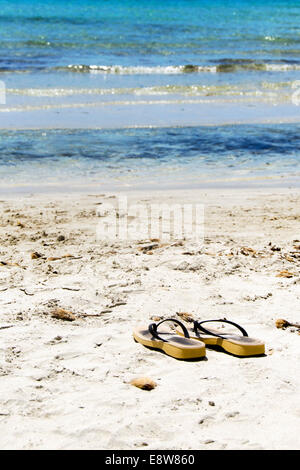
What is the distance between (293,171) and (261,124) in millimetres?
3302

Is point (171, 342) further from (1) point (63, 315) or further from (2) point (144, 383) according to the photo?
(1) point (63, 315)

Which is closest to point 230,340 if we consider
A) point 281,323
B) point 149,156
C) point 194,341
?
point 194,341

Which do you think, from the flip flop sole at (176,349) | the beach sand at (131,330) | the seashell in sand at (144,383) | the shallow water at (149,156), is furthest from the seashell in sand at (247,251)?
the shallow water at (149,156)

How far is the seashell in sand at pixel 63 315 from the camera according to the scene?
13.3 ft

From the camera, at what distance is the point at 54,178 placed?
809 cm

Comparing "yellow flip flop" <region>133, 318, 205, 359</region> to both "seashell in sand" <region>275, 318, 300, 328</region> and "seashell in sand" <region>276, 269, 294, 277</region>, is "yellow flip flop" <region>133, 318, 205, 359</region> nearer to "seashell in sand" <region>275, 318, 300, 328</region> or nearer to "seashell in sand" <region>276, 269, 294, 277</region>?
"seashell in sand" <region>275, 318, 300, 328</region>

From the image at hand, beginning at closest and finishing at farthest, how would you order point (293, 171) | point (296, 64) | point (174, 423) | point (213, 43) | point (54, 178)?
point (174, 423) → point (54, 178) → point (293, 171) → point (296, 64) → point (213, 43)

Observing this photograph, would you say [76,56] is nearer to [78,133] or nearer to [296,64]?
[296,64]

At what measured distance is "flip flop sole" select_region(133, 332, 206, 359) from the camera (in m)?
3.59

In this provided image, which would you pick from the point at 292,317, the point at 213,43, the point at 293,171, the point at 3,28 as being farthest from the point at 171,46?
the point at 292,317

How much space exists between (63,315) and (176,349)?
0.86 meters

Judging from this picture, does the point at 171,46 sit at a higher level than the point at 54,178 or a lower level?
higher
